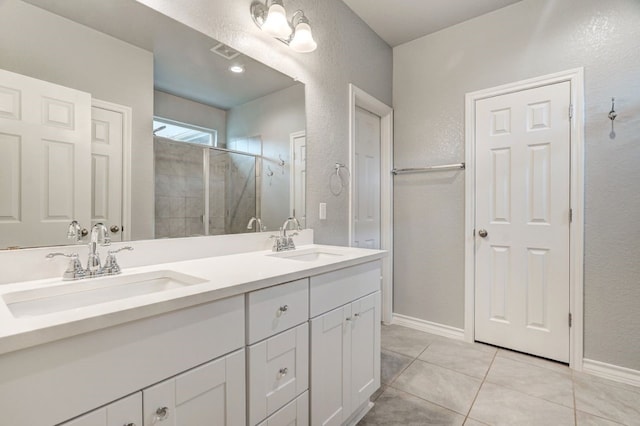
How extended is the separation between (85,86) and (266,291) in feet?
3.27

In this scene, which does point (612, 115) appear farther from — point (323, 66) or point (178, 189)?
point (178, 189)

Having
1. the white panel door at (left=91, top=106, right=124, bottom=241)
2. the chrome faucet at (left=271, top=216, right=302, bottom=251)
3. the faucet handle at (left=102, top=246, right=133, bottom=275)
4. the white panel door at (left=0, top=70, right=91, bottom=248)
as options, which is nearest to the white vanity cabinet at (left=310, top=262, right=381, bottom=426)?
the chrome faucet at (left=271, top=216, right=302, bottom=251)

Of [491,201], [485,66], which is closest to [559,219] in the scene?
[491,201]

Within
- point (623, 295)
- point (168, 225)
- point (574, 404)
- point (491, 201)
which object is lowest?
point (574, 404)

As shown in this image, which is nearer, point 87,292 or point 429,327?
point 87,292

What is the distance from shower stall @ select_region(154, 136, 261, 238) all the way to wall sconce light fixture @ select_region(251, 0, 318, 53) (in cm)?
69

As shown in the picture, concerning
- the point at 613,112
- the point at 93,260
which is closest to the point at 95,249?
the point at 93,260

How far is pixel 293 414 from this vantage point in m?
1.15

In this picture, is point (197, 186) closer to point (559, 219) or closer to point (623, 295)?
point (559, 219)

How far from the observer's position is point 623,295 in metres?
1.95

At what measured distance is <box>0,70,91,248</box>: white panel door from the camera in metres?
0.98

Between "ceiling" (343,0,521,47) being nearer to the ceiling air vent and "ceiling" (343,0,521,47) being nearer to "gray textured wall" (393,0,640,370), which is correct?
"gray textured wall" (393,0,640,370)

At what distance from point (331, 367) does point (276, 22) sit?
1741mm

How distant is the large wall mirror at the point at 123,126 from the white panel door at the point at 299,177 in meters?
0.21
